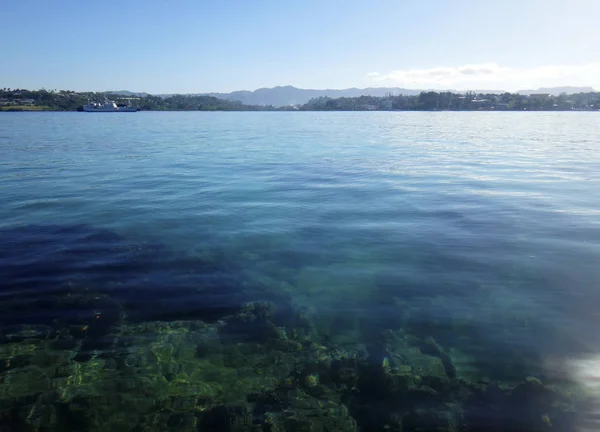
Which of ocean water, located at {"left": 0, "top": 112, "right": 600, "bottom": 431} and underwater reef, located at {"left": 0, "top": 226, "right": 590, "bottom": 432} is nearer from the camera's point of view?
underwater reef, located at {"left": 0, "top": 226, "right": 590, "bottom": 432}

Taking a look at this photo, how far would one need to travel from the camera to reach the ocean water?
5715 millimetres

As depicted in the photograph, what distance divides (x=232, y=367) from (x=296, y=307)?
2.28 metres

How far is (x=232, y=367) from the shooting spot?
6477 mm

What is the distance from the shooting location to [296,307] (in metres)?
8.46

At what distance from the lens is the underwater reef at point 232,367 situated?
5418 millimetres

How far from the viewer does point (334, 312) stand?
8.24m

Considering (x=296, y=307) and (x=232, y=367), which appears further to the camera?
(x=296, y=307)

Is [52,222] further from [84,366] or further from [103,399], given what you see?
[103,399]

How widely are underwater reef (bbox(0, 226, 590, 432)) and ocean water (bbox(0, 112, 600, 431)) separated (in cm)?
3

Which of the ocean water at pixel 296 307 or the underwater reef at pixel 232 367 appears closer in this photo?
the underwater reef at pixel 232 367

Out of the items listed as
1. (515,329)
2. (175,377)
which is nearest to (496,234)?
(515,329)

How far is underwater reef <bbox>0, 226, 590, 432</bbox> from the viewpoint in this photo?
542 cm

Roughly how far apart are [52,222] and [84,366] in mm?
9714

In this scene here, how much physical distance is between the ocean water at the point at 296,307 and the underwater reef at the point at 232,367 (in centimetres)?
3
